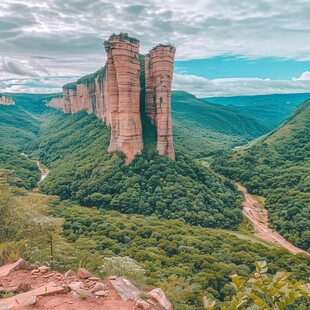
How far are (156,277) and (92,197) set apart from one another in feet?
88.5

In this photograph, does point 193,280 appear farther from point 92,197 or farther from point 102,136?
point 102,136

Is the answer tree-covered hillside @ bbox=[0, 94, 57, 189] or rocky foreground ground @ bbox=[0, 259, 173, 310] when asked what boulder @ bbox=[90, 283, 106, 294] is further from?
tree-covered hillside @ bbox=[0, 94, 57, 189]

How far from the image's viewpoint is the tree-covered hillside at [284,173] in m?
50.1

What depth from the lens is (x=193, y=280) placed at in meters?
27.3

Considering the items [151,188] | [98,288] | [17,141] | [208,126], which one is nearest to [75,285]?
[98,288]

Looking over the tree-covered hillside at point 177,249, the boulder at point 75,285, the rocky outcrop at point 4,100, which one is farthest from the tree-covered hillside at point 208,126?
the boulder at point 75,285

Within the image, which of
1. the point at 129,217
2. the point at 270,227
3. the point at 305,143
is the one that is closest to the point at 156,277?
the point at 129,217

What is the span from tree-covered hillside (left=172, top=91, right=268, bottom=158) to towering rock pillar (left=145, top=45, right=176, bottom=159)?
57.8 meters

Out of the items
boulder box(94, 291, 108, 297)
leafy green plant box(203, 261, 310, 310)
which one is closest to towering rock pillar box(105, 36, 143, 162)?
boulder box(94, 291, 108, 297)

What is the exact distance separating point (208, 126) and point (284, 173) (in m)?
98.4

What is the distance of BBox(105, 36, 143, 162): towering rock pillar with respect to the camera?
5325 centimetres

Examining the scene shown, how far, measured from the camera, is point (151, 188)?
5200cm

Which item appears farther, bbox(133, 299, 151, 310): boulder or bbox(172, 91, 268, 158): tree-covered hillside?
bbox(172, 91, 268, 158): tree-covered hillside

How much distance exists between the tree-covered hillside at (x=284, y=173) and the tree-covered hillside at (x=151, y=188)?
762 centimetres
